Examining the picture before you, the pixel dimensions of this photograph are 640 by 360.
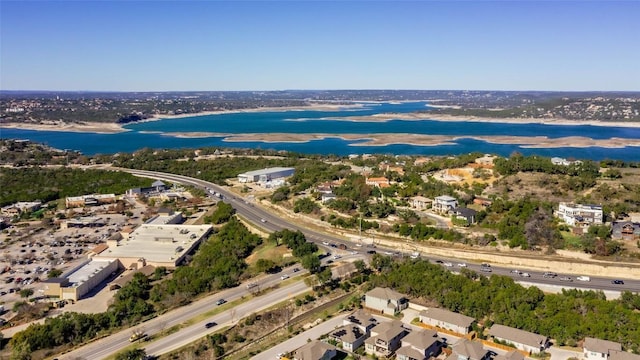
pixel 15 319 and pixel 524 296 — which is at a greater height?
pixel 524 296

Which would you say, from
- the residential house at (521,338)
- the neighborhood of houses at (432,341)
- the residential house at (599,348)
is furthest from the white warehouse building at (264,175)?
the residential house at (599,348)

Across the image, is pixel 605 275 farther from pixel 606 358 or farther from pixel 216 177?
pixel 216 177

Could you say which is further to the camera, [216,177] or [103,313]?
[216,177]

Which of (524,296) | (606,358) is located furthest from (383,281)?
(606,358)

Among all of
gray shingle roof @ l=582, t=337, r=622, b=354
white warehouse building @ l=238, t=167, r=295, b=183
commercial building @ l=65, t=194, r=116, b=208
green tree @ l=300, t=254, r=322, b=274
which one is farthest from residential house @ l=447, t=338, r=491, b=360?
commercial building @ l=65, t=194, r=116, b=208

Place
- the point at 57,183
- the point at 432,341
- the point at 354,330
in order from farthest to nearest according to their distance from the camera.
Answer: the point at 57,183, the point at 354,330, the point at 432,341

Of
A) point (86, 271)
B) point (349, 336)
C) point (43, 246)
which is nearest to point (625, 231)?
point (349, 336)

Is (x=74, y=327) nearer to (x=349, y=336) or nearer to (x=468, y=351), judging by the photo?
(x=349, y=336)
